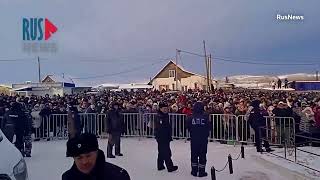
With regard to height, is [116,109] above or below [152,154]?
above

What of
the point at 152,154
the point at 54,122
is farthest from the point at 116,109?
the point at 54,122

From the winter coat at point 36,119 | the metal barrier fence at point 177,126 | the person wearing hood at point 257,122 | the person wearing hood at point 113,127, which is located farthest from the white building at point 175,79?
the person wearing hood at point 113,127

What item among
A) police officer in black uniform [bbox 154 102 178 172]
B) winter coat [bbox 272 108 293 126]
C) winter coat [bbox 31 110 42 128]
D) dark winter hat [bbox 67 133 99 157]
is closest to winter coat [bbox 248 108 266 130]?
winter coat [bbox 272 108 293 126]

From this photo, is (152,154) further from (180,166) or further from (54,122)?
(54,122)

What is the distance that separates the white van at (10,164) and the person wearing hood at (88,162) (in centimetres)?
214

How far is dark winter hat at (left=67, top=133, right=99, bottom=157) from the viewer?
328 cm

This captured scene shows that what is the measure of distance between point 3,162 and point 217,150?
928cm

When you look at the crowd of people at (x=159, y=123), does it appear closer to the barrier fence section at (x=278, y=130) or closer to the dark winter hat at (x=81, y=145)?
the dark winter hat at (x=81, y=145)

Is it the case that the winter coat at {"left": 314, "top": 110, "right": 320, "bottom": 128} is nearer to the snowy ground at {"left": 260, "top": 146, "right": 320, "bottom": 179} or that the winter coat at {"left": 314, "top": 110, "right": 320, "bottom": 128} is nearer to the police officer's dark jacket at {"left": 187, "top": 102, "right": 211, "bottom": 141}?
the snowy ground at {"left": 260, "top": 146, "right": 320, "bottom": 179}

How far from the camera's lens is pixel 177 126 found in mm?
16234

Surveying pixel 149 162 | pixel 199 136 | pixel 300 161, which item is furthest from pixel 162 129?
pixel 300 161

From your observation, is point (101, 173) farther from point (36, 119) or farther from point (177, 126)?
point (36, 119)

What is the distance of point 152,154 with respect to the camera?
13.1 meters

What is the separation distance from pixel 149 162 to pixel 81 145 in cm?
866
